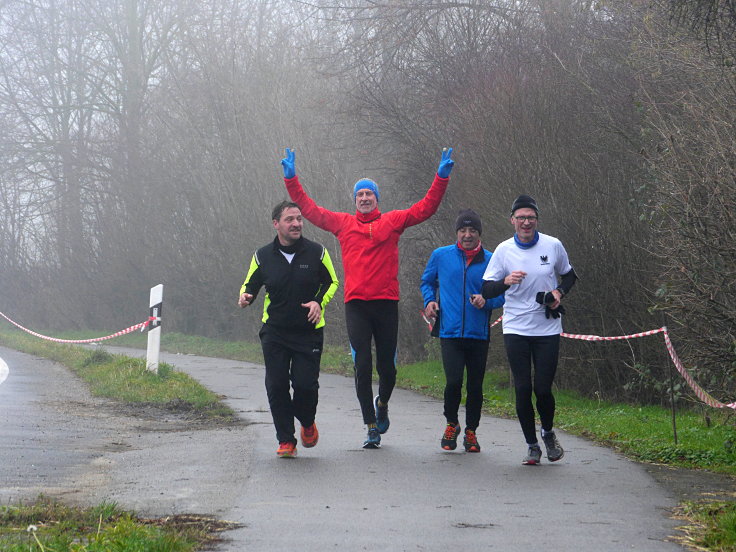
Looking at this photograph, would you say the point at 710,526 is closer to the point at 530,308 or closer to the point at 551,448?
the point at 551,448

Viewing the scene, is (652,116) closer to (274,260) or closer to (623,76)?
(623,76)

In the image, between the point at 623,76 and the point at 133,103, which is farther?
the point at 133,103

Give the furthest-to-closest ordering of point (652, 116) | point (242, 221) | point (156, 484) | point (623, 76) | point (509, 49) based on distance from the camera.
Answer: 1. point (242, 221)
2. point (509, 49)
3. point (623, 76)
4. point (652, 116)
5. point (156, 484)

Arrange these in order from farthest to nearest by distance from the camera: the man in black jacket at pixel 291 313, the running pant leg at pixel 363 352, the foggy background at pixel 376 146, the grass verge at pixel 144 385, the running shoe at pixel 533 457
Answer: the grass verge at pixel 144 385
the foggy background at pixel 376 146
the running pant leg at pixel 363 352
the man in black jacket at pixel 291 313
the running shoe at pixel 533 457

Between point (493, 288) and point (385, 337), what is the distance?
44.6 inches

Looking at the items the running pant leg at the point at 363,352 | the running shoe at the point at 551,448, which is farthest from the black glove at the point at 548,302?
the running pant leg at the point at 363,352

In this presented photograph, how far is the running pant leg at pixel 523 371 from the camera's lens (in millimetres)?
8734

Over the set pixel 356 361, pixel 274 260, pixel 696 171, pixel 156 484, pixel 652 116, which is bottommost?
pixel 156 484

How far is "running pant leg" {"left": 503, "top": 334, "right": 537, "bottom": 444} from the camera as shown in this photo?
873 cm

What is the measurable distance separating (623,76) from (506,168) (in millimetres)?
1911

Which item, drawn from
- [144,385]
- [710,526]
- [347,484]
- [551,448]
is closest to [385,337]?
[551,448]

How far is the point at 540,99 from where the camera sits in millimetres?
16266

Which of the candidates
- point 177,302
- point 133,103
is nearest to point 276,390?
point 177,302

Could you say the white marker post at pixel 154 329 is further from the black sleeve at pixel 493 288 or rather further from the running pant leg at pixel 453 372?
the black sleeve at pixel 493 288
